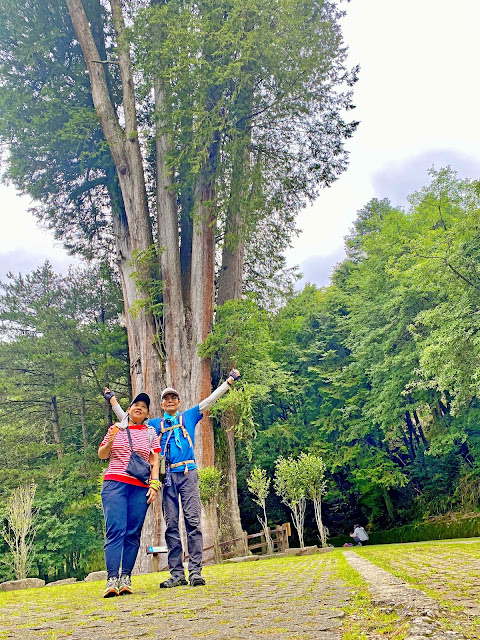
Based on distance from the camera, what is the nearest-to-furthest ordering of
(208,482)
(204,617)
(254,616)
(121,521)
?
(254,616)
(204,617)
(121,521)
(208,482)

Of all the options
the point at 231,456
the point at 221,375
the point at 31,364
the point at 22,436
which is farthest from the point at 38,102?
the point at 22,436

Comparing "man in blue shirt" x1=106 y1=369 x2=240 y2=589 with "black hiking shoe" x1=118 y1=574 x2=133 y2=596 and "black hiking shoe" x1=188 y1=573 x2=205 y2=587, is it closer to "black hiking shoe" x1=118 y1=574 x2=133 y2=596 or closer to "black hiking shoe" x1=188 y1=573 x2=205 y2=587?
"black hiking shoe" x1=188 y1=573 x2=205 y2=587

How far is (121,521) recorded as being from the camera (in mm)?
4219

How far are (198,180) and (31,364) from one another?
1774 cm

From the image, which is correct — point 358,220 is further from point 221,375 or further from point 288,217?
point 221,375

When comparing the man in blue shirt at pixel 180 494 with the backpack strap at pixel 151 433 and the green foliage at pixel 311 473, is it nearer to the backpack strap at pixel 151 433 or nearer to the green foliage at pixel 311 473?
the backpack strap at pixel 151 433

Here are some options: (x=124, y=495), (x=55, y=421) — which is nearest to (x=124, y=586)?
(x=124, y=495)

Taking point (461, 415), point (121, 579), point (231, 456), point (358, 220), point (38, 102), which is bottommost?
point (121, 579)

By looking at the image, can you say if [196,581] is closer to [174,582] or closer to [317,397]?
[174,582]

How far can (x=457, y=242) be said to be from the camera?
14820 millimetres

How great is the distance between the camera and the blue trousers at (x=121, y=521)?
4162 mm

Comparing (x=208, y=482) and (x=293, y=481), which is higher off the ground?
(x=293, y=481)

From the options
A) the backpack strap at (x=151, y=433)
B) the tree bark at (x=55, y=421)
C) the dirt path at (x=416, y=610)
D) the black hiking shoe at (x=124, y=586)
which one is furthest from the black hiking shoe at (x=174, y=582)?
the tree bark at (x=55, y=421)

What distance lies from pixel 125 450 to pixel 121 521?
576mm
